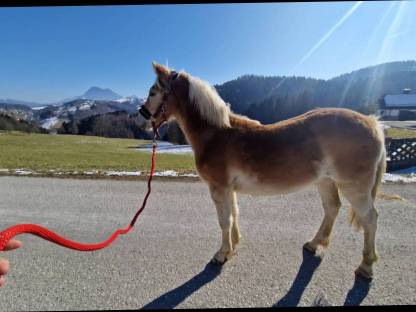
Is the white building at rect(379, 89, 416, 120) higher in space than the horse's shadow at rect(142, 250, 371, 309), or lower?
higher

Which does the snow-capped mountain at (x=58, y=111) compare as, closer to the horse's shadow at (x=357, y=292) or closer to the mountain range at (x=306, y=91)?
the mountain range at (x=306, y=91)

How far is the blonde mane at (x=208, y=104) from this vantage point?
3127 mm

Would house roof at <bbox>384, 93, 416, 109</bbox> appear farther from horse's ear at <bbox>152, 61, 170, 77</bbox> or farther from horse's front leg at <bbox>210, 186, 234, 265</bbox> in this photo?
horse's ear at <bbox>152, 61, 170, 77</bbox>

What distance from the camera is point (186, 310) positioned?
2416 mm

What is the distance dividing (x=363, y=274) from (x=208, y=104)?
283cm

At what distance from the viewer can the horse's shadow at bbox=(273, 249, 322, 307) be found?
2490mm

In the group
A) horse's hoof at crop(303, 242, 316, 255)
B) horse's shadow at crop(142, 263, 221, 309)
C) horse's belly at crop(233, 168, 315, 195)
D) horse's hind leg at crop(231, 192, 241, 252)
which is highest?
horse's belly at crop(233, 168, 315, 195)

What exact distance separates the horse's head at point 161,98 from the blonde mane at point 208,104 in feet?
0.87

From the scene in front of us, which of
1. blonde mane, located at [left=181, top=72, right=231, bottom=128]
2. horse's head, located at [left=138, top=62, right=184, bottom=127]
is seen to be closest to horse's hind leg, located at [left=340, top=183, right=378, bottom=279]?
blonde mane, located at [left=181, top=72, right=231, bottom=128]

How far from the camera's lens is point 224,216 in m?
3.17

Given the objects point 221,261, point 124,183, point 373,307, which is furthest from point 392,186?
point 124,183

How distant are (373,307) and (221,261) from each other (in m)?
1.67

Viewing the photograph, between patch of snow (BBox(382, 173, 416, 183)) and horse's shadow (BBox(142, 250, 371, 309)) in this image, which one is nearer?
horse's shadow (BBox(142, 250, 371, 309))

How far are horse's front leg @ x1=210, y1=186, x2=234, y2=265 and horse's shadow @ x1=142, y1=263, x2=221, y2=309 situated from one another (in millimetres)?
148
